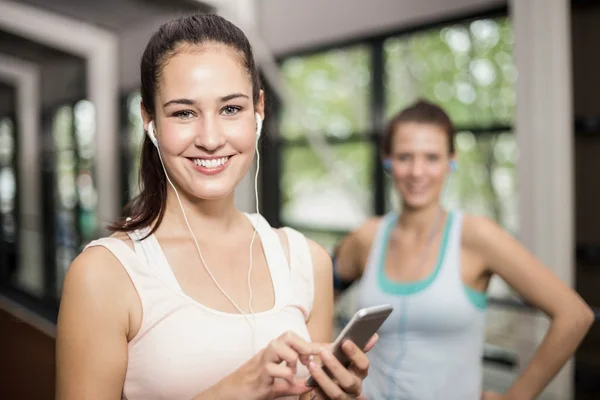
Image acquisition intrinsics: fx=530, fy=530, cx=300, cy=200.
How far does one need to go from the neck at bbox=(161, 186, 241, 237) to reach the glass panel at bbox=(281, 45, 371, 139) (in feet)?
7.78

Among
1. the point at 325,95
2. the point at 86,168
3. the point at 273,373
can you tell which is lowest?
the point at 273,373

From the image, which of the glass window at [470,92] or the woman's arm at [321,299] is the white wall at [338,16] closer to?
the glass window at [470,92]

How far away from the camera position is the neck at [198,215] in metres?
0.93

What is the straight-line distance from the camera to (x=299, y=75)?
3605 millimetres

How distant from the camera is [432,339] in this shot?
4.16ft

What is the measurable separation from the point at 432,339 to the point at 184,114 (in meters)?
0.81

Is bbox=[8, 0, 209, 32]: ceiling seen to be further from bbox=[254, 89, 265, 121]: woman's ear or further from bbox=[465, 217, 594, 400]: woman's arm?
bbox=[465, 217, 594, 400]: woman's arm

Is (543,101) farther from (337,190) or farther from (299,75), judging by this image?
(299,75)

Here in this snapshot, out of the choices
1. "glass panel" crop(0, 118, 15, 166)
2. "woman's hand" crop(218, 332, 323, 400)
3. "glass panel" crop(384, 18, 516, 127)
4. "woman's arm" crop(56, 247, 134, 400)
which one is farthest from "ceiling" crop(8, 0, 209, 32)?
"woman's hand" crop(218, 332, 323, 400)

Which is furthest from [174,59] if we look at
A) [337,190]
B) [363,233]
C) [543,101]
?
[337,190]

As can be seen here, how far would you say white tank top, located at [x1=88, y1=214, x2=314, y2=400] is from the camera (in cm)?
80

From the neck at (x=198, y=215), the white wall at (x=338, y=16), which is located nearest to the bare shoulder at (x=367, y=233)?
the neck at (x=198, y=215)

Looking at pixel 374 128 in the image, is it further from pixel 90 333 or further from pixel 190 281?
pixel 90 333

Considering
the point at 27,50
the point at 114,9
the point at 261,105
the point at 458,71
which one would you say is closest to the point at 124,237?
the point at 261,105
